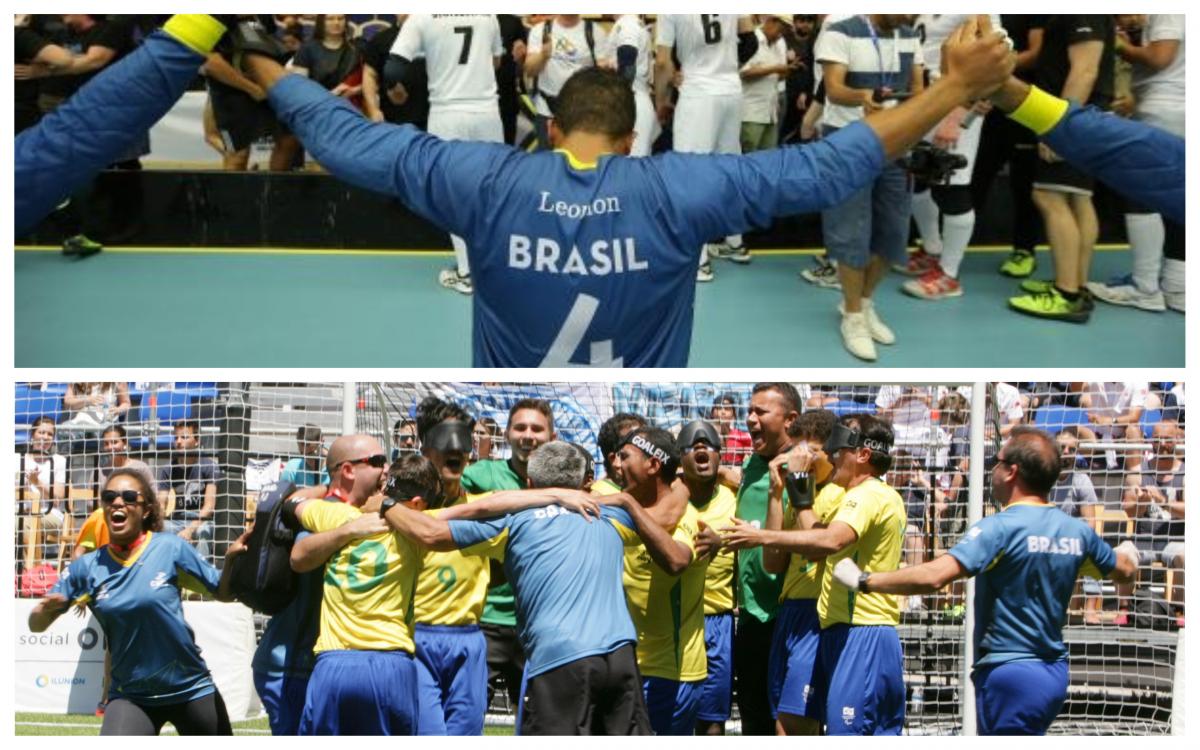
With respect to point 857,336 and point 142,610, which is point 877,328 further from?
point 142,610

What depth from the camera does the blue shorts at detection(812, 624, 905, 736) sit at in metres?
5.98

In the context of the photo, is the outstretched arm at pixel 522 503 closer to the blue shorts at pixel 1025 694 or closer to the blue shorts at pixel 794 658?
the blue shorts at pixel 794 658

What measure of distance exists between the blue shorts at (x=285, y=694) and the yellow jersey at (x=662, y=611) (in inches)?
49.4

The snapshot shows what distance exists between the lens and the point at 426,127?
9.81 m

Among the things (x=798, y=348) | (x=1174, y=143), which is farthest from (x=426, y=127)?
(x=1174, y=143)

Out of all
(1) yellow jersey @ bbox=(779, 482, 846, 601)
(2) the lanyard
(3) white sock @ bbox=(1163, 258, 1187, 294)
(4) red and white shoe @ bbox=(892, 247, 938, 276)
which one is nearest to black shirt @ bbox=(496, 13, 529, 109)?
(2) the lanyard

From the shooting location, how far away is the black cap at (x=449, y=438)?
6.06 metres

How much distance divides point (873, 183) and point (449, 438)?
3071 millimetres

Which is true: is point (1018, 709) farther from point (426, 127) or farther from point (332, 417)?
point (426, 127)

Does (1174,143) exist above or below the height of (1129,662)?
above

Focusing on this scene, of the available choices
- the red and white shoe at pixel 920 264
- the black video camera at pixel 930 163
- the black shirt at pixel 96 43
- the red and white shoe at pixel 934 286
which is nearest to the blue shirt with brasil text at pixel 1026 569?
the black video camera at pixel 930 163

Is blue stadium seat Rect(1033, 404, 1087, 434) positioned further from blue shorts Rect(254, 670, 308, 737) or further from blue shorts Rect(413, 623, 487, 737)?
blue shorts Rect(254, 670, 308, 737)

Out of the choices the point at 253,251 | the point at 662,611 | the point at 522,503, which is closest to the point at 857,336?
the point at 662,611

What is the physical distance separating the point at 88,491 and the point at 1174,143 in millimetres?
5175
